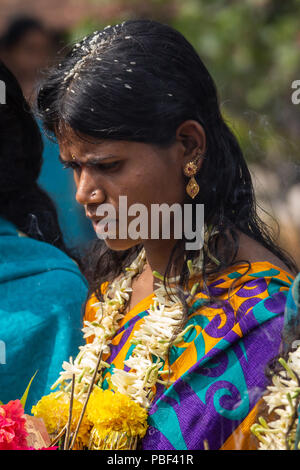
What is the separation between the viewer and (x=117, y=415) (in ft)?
5.57

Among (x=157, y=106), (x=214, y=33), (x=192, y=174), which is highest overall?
(x=214, y=33)

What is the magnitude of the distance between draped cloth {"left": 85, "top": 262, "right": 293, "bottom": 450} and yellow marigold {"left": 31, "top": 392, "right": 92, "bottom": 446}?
154 mm

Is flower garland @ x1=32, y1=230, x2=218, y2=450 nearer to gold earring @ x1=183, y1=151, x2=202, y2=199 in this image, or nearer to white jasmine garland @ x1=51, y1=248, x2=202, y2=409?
white jasmine garland @ x1=51, y1=248, x2=202, y2=409

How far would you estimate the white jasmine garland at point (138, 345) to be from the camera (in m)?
1.79

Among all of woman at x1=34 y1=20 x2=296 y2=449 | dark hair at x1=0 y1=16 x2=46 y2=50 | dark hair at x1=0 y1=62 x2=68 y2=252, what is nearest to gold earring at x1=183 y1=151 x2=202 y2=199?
woman at x1=34 y1=20 x2=296 y2=449

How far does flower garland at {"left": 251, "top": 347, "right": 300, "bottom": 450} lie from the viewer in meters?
1.43

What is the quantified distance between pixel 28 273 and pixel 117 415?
1.03m

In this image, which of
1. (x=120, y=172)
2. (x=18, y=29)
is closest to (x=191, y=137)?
(x=120, y=172)

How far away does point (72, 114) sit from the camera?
1802 mm

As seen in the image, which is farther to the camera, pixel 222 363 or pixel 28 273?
pixel 28 273

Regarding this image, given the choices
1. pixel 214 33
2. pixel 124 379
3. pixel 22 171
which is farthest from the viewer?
pixel 214 33

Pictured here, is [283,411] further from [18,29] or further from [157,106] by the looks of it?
[18,29]

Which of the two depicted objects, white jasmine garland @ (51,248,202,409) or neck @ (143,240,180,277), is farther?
neck @ (143,240,180,277)

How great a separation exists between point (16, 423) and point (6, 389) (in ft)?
2.79
